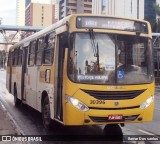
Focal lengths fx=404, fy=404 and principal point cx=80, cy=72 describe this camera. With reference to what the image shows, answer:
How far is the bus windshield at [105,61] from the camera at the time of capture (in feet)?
30.5

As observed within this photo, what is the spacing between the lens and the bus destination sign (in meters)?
9.56

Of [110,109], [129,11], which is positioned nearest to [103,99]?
[110,109]

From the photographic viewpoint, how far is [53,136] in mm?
10297

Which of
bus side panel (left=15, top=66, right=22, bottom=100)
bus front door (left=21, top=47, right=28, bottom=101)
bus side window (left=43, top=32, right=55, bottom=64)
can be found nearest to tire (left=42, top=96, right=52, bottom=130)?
bus side window (left=43, top=32, right=55, bottom=64)

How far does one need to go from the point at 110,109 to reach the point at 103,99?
0.92 ft

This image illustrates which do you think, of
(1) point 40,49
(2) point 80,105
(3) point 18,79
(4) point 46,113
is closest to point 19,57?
(3) point 18,79

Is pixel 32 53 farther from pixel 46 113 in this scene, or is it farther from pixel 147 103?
pixel 147 103

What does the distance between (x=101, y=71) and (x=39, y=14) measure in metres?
136

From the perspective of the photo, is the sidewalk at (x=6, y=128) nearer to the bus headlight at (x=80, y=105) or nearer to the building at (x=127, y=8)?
the bus headlight at (x=80, y=105)

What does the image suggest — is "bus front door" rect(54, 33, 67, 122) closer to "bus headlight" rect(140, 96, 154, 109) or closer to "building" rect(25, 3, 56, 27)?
"bus headlight" rect(140, 96, 154, 109)

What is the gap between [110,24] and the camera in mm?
9742

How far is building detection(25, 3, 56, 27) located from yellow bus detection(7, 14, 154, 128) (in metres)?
128

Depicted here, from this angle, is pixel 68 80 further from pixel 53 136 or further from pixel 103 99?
pixel 53 136

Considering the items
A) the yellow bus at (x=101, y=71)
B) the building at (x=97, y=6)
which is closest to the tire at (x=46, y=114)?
the yellow bus at (x=101, y=71)
